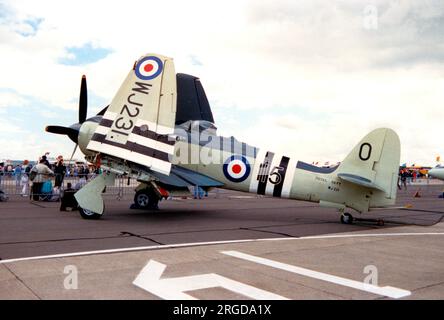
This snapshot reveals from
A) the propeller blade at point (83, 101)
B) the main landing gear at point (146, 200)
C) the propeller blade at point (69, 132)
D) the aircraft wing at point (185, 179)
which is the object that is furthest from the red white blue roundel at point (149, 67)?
the main landing gear at point (146, 200)

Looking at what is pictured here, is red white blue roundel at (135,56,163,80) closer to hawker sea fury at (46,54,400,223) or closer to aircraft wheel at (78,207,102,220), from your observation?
hawker sea fury at (46,54,400,223)

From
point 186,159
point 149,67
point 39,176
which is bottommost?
point 39,176

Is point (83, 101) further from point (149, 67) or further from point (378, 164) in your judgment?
point (378, 164)


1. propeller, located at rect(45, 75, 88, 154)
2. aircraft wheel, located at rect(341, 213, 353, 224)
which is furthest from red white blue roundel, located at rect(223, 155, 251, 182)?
propeller, located at rect(45, 75, 88, 154)

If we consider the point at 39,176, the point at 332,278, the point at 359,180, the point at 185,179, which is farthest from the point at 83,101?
the point at 332,278

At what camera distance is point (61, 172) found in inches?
757

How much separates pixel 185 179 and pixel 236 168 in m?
1.73

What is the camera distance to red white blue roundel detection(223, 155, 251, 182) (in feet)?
42.9

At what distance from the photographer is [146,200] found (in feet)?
49.7

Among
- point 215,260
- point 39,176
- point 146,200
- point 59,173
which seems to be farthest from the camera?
point 59,173

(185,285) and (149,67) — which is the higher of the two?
(149,67)

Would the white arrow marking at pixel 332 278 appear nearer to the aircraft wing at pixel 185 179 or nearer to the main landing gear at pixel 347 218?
the aircraft wing at pixel 185 179

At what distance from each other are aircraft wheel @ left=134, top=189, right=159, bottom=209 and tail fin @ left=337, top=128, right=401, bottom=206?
23.3 ft
